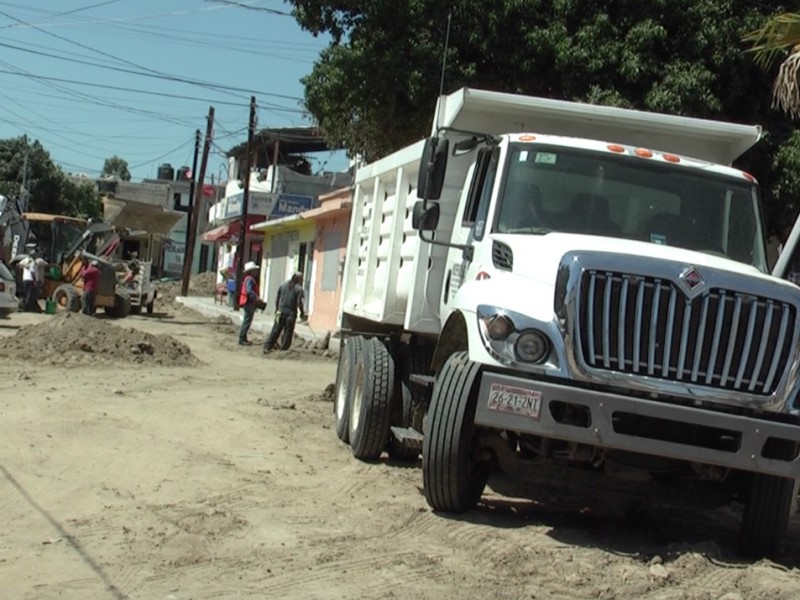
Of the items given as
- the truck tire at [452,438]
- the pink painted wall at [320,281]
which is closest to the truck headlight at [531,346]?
the truck tire at [452,438]

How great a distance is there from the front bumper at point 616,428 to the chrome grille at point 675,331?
0.73 ft

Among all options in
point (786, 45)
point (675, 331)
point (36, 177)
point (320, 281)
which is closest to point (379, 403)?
point (675, 331)

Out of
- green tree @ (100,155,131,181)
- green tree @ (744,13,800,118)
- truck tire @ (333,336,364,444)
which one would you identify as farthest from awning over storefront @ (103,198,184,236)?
green tree @ (100,155,131,181)

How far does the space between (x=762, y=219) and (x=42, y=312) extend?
2523cm

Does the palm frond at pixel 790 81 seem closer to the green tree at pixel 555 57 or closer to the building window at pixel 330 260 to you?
the green tree at pixel 555 57

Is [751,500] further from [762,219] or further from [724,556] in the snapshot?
[762,219]

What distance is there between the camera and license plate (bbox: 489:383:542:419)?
629cm

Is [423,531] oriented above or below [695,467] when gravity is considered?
below

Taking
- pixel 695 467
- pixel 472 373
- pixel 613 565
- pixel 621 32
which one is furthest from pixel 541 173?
pixel 621 32

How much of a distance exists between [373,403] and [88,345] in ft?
30.1

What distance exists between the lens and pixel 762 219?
7.86 meters

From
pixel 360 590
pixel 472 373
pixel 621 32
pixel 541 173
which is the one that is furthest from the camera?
pixel 621 32

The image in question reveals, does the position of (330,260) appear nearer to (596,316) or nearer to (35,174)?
(596,316)

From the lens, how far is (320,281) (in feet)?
95.8
